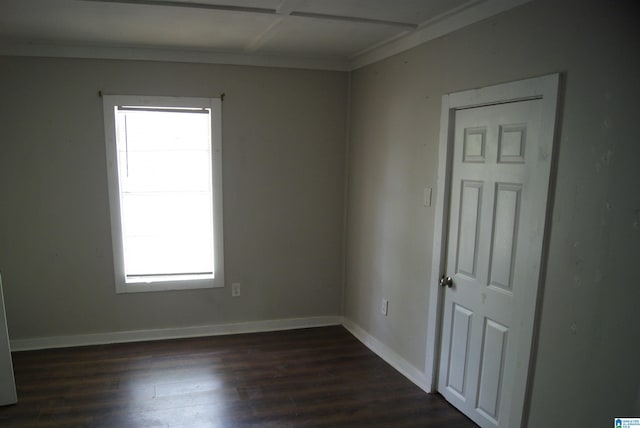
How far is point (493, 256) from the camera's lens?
2.39 meters

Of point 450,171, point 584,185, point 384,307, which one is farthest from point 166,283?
point 584,185

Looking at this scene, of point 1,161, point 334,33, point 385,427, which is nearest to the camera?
point 385,427

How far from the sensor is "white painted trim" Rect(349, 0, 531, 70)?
2251 millimetres

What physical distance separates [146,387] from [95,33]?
256cm

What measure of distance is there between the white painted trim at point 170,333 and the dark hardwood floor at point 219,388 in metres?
0.09

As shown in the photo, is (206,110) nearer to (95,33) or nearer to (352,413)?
(95,33)

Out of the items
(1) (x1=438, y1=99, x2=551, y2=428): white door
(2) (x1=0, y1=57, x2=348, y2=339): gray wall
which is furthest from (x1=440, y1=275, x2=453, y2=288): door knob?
(2) (x1=0, y1=57, x2=348, y2=339): gray wall

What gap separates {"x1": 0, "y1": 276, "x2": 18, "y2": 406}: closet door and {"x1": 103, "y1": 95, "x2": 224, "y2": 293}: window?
3.39ft

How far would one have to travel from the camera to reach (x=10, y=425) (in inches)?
98.7

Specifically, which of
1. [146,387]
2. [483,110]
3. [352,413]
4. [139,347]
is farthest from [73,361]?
[483,110]

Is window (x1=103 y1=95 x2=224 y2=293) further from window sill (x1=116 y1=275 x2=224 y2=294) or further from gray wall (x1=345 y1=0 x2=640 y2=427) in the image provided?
gray wall (x1=345 y1=0 x2=640 y2=427)

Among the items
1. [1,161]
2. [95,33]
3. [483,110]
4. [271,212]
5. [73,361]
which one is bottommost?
[73,361]

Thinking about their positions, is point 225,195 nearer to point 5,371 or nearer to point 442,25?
point 5,371

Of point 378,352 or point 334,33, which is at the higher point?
point 334,33
